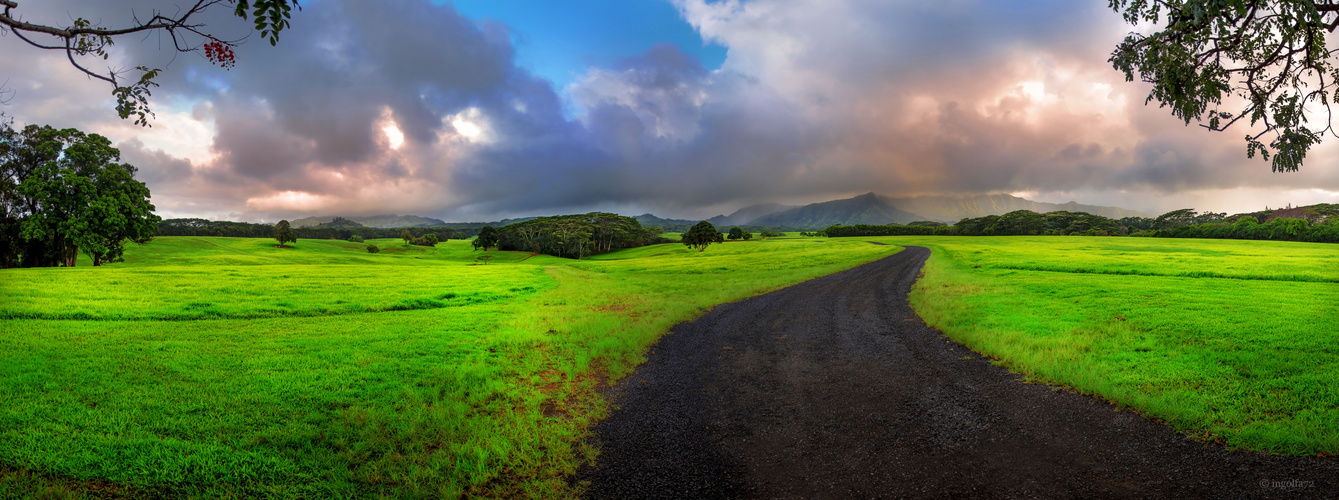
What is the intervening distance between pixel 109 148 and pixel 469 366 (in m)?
62.0

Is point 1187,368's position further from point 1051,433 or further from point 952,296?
point 952,296

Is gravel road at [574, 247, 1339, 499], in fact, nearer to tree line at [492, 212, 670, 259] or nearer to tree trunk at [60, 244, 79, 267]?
tree trunk at [60, 244, 79, 267]

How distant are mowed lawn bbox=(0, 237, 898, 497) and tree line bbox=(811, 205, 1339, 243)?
153 metres

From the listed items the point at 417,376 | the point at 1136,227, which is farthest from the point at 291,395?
the point at 1136,227

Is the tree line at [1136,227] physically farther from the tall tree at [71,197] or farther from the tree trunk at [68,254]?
the tree trunk at [68,254]

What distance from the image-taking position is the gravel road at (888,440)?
6.06 m

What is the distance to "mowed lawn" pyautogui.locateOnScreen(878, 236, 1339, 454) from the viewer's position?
24.8 feet

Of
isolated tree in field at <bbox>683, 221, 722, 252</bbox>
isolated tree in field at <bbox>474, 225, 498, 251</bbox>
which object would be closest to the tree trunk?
isolated tree in field at <bbox>474, 225, 498, 251</bbox>

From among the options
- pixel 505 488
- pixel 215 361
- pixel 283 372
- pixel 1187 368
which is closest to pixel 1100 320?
pixel 1187 368

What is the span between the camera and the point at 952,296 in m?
22.7

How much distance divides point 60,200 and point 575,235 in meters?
75.8

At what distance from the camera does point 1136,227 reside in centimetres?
15800

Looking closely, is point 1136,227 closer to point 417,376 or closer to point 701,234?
point 701,234

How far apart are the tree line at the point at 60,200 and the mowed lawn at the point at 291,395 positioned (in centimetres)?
3257
